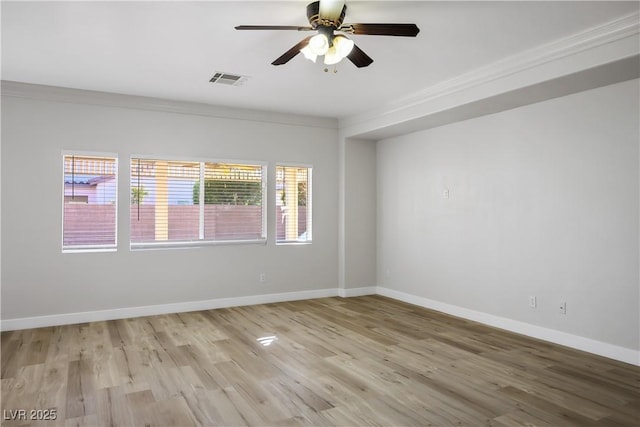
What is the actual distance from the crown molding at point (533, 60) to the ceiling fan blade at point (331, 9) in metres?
1.90

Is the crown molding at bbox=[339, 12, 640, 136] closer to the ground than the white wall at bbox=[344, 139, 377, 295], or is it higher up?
higher up

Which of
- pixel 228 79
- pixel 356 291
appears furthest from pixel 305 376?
pixel 356 291

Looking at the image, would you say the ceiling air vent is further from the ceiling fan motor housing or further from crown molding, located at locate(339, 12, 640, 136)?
crown molding, located at locate(339, 12, 640, 136)

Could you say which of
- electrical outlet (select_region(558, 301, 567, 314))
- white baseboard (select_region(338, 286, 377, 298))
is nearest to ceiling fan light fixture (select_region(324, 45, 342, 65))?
electrical outlet (select_region(558, 301, 567, 314))

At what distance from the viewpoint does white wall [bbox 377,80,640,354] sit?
151 inches

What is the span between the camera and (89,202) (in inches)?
201

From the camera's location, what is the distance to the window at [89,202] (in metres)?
5.01

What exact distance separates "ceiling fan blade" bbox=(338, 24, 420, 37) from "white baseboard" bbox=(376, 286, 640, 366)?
10.5ft

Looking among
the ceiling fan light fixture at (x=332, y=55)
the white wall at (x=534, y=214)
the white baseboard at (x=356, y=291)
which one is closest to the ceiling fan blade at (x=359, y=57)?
the ceiling fan light fixture at (x=332, y=55)

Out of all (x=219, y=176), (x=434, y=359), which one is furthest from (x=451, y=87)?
(x=219, y=176)

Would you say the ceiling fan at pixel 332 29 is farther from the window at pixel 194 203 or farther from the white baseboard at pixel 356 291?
the white baseboard at pixel 356 291

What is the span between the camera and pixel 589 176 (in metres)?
4.05

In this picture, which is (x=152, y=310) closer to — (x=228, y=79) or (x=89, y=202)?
(x=89, y=202)

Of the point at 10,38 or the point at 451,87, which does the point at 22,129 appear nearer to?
the point at 10,38
